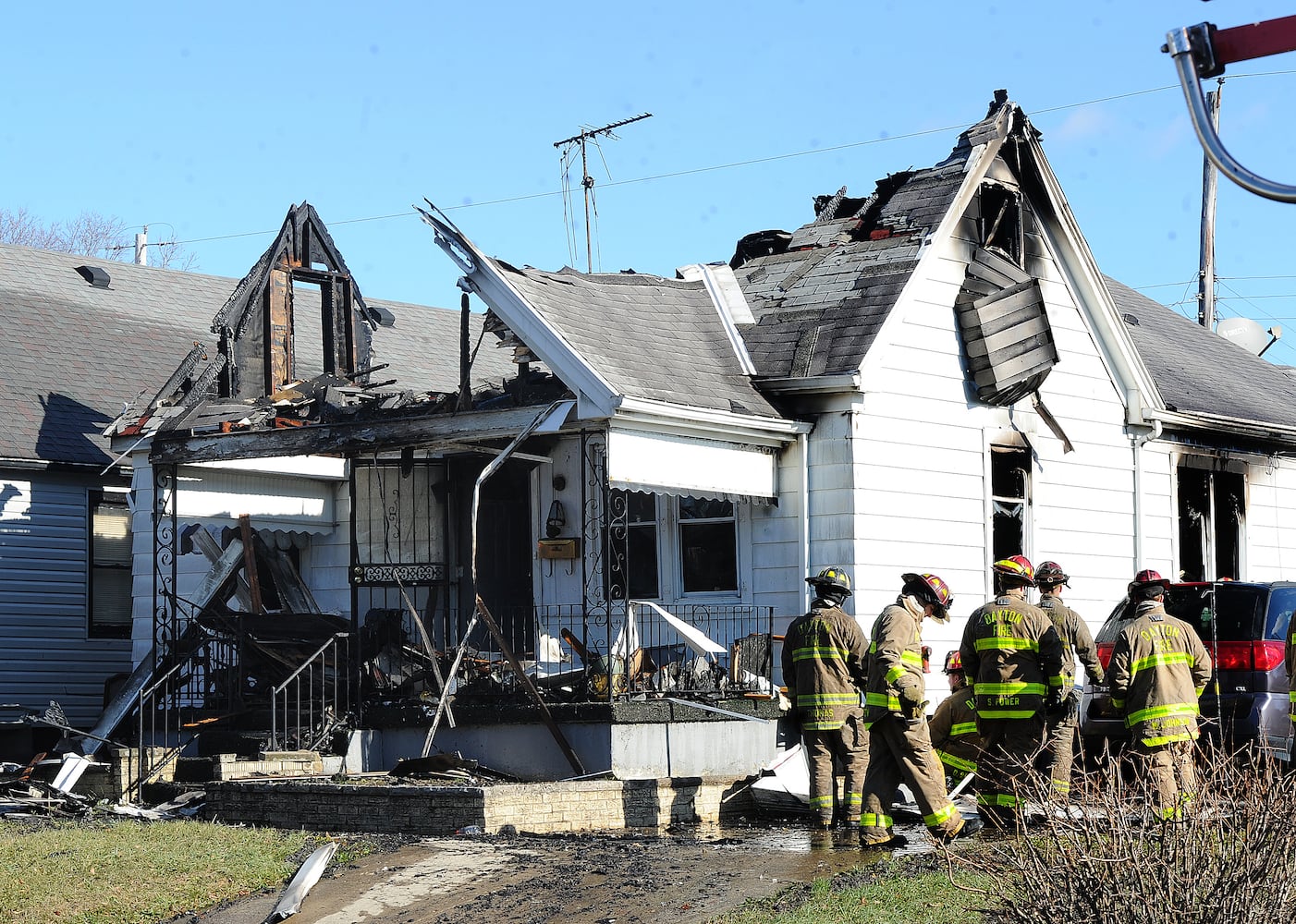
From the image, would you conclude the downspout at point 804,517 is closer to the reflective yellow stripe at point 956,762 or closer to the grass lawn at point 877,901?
the reflective yellow stripe at point 956,762

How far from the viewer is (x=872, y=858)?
959cm

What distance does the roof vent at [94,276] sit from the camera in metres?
23.7

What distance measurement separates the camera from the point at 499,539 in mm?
16922

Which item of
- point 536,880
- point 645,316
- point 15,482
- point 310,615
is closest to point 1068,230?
point 645,316

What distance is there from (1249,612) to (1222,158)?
7977 mm

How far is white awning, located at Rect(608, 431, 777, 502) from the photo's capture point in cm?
1336

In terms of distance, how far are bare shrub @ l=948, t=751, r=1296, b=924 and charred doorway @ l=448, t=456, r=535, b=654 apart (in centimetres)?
1073

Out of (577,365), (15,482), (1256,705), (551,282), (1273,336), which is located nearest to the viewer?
(1256,705)

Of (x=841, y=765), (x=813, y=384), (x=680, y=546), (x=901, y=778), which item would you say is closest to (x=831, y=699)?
(x=841, y=765)

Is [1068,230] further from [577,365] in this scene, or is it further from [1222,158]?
[1222,158]

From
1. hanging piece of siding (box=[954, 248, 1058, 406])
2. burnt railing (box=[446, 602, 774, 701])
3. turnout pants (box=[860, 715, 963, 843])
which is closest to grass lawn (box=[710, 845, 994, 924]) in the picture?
turnout pants (box=[860, 715, 963, 843])

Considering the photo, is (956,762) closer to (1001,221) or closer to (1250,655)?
(1250,655)

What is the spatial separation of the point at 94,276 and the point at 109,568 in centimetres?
516

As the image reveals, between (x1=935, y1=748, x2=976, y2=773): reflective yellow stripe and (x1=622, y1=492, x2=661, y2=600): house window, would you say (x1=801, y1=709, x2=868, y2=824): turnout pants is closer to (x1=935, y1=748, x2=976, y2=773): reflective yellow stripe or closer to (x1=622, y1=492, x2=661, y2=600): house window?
(x1=935, y1=748, x2=976, y2=773): reflective yellow stripe
